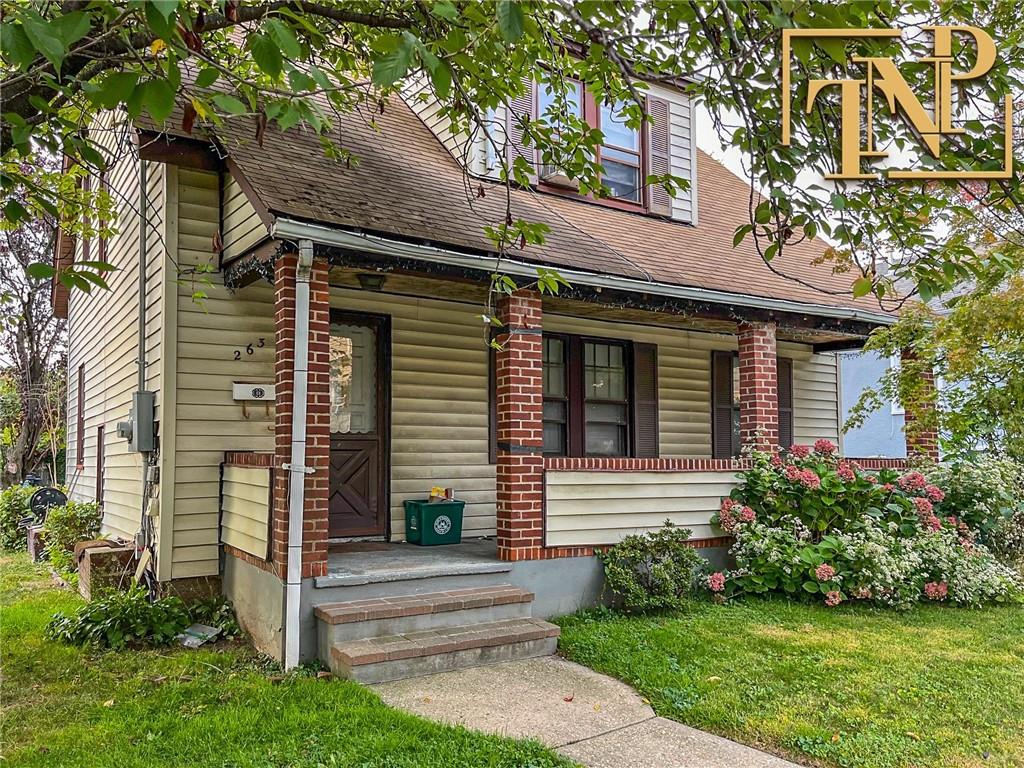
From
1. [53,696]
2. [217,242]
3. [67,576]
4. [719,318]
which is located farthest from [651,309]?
[67,576]

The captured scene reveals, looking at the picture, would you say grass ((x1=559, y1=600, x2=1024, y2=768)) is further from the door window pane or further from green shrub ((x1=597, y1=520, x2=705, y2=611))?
the door window pane

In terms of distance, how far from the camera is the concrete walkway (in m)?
3.71

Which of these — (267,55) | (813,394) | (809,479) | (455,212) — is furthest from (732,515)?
(267,55)

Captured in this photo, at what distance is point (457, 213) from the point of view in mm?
6684

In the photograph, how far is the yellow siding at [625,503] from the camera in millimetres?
6312

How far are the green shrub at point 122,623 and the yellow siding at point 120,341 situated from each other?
1439 millimetres

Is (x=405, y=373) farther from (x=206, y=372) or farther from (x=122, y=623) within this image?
(x=122, y=623)

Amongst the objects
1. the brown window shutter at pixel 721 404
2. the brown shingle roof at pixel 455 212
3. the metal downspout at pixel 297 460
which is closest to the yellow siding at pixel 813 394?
the brown window shutter at pixel 721 404

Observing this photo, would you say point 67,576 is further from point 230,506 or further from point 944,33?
point 944,33

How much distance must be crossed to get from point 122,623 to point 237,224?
3214mm

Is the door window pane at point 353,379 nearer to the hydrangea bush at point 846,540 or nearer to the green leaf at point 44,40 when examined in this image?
the hydrangea bush at point 846,540

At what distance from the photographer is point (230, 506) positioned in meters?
6.36

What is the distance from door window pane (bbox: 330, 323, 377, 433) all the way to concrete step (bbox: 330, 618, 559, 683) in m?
2.66

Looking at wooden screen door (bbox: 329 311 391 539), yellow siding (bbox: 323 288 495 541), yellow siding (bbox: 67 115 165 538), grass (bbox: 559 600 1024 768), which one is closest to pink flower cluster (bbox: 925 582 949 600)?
grass (bbox: 559 600 1024 768)
